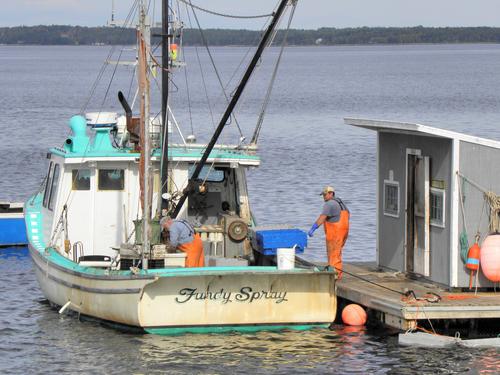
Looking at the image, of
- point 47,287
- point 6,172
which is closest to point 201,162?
point 47,287

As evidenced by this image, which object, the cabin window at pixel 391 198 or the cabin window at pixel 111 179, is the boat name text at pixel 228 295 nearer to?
the cabin window at pixel 391 198

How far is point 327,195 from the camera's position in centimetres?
2062

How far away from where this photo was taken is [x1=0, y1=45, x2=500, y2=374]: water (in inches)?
730

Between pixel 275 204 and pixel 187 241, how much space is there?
58.5ft

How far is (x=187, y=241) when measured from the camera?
1983 cm

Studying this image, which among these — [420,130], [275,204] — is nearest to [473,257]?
[420,130]

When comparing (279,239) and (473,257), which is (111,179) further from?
(473,257)

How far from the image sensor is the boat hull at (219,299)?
18812 mm

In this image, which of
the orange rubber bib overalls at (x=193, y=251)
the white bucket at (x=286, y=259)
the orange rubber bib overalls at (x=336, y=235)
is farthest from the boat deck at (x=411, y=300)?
the orange rubber bib overalls at (x=193, y=251)

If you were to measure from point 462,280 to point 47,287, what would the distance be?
7.29 metres

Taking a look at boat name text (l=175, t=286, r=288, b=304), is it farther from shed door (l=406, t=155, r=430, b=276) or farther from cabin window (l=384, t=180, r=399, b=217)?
cabin window (l=384, t=180, r=399, b=217)

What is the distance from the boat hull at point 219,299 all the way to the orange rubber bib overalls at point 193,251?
955mm

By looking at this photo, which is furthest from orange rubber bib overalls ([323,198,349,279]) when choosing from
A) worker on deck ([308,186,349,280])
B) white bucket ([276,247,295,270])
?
white bucket ([276,247,295,270])

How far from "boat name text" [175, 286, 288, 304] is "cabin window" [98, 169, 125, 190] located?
146 inches
